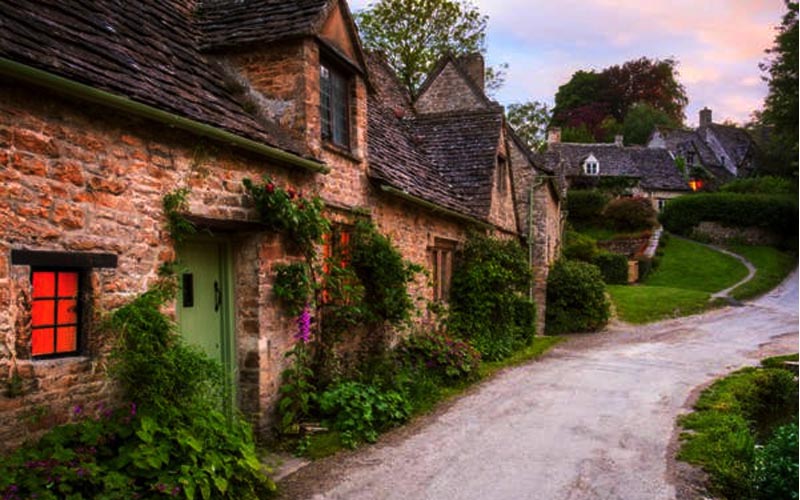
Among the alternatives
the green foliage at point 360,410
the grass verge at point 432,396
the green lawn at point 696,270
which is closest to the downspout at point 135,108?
the green foliage at point 360,410

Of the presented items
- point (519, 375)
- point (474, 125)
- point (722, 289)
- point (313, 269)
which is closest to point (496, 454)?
point (313, 269)

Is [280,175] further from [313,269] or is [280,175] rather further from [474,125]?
[474,125]

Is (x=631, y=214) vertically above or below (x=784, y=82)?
below

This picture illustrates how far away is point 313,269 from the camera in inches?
337

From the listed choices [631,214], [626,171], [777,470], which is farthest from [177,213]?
[626,171]

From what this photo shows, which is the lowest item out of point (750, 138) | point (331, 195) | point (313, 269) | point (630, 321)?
point (630, 321)

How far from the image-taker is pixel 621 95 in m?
70.6

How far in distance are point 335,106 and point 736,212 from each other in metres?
39.3

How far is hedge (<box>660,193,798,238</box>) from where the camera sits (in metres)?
40.7

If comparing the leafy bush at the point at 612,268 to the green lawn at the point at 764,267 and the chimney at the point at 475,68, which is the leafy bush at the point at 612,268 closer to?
the green lawn at the point at 764,267

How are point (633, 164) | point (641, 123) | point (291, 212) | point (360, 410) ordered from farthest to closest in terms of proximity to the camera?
point (641, 123) → point (633, 164) → point (360, 410) → point (291, 212)

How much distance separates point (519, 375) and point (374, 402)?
478cm

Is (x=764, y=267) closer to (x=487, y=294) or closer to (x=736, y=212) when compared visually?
(x=736, y=212)

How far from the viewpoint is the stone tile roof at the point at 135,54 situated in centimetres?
523
